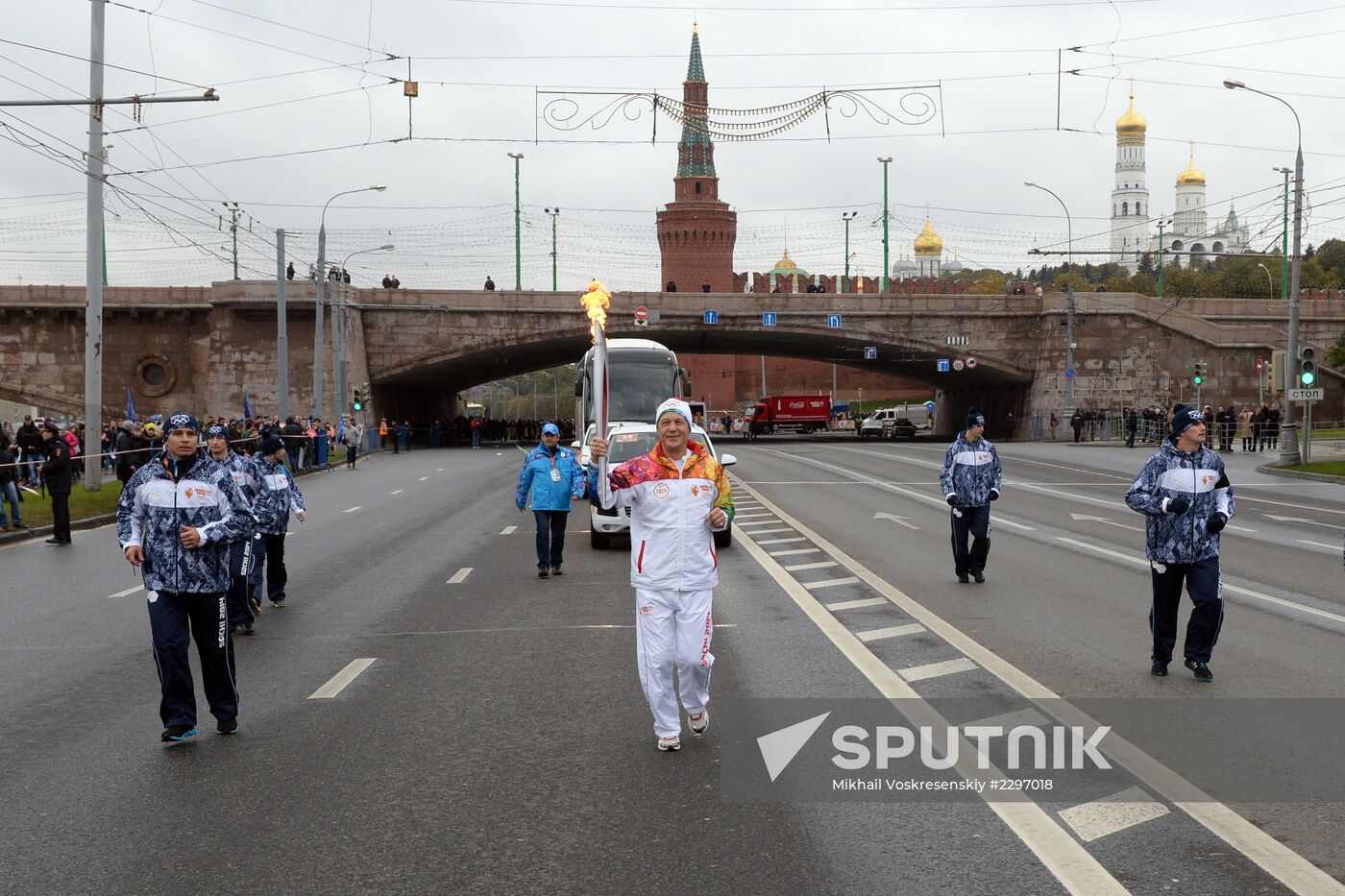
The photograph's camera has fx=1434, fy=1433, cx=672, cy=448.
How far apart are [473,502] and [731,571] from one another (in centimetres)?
1356

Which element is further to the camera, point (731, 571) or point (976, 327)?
point (976, 327)

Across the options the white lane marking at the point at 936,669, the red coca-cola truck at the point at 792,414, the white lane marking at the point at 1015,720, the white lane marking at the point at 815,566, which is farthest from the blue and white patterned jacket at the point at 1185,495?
the red coca-cola truck at the point at 792,414

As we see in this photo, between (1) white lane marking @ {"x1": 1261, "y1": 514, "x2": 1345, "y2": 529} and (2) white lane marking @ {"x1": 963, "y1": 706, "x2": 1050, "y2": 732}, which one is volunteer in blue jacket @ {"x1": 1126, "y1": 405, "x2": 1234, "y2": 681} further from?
(1) white lane marking @ {"x1": 1261, "y1": 514, "x2": 1345, "y2": 529}

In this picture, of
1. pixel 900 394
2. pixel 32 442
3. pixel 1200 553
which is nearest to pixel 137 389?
pixel 32 442

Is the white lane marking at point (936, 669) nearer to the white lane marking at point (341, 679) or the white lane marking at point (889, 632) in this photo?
the white lane marking at point (889, 632)

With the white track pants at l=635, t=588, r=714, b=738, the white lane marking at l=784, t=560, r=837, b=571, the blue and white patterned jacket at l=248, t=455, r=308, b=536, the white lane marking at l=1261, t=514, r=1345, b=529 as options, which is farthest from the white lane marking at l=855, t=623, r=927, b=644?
the white lane marking at l=1261, t=514, r=1345, b=529

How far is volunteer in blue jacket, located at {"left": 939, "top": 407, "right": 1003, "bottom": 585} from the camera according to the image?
14.3 metres

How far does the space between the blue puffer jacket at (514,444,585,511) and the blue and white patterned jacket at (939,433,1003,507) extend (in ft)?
12.9

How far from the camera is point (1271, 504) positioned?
27.2m

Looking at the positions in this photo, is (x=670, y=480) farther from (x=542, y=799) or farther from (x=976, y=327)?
(x=976, y=327)

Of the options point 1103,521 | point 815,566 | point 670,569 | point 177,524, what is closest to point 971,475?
point 815,566

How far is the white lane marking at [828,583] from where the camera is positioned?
14172mm

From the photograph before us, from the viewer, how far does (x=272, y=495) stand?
12.6 meters

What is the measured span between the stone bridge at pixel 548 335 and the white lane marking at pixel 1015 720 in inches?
2132
